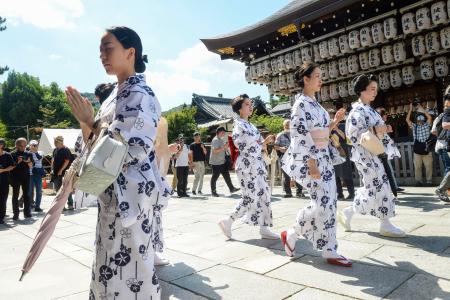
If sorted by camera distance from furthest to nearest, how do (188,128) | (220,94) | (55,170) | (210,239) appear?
1. (220,94)
2. (188,128)
3. (55,170)
4. (210,239)

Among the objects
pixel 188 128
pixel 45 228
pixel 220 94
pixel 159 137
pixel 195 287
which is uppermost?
pixel 220 94

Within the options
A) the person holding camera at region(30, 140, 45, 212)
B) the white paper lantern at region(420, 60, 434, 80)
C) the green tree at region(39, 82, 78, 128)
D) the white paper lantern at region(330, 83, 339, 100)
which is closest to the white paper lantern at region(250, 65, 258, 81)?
the white paper lantern at region(330, 83, 339, 100)

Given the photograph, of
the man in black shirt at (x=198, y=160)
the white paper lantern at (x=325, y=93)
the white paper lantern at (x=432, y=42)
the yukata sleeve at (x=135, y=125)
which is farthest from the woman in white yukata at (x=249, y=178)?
the white paper lantern at (x=325, y=93)

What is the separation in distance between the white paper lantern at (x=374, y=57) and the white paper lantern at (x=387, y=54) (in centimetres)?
17

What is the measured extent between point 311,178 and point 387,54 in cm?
828

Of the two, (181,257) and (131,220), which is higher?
(131,220)

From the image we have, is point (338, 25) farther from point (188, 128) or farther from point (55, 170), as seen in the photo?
point (188, 128)

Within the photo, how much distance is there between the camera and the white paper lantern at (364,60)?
10391mm

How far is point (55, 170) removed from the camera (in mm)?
8438

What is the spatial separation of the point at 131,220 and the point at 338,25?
417 inches

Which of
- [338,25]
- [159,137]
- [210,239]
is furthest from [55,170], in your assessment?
[338,25]

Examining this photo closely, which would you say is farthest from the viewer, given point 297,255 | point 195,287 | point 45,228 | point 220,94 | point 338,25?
point 220,94

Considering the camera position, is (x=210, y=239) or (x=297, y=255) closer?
(x=297, y=255)

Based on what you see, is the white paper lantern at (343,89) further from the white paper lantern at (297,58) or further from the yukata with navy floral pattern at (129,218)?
the yukata with navy floral pattern at (129,218)
